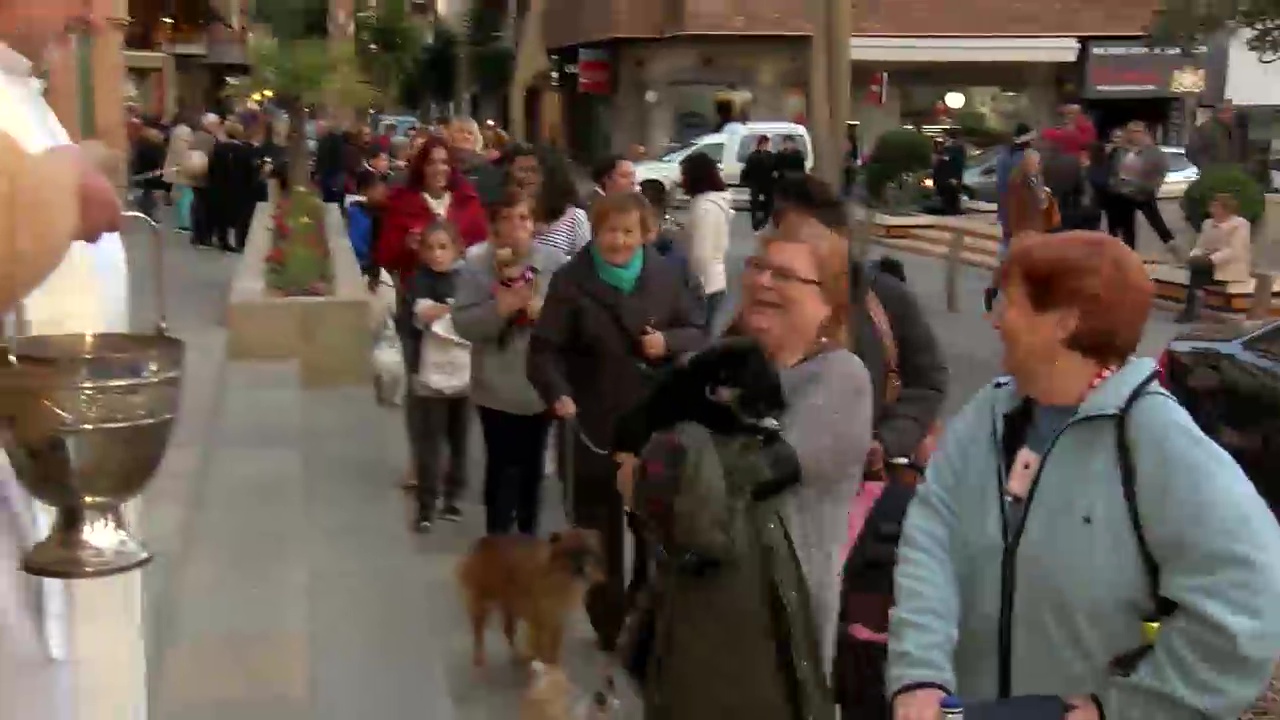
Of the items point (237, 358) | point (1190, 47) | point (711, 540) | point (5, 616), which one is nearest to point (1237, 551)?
point (711, 540)

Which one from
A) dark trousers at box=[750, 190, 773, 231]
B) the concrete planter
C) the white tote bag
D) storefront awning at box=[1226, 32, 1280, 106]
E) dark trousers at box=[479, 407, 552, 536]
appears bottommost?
dark trousers at box=[750, 190, 773, 231]

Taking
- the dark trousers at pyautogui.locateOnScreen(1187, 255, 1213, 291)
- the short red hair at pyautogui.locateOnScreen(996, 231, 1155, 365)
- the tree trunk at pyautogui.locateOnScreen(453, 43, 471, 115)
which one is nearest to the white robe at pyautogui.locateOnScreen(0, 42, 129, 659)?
the short red hair at pyautogui.locateOnScreen(996, 231, 1155, 365)

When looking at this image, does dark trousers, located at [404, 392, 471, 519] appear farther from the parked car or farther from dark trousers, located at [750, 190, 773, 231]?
the parked car

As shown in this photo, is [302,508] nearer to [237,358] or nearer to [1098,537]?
[237,358]

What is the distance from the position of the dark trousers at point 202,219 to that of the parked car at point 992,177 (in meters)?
14.0

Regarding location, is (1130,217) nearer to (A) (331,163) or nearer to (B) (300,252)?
(A) (331,163)

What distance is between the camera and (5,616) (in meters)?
2.22

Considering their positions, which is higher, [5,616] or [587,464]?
[5,616]

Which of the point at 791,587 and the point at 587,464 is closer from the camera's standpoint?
the point at 791,587

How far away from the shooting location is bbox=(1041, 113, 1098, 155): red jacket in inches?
709

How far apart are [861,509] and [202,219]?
19.3 m

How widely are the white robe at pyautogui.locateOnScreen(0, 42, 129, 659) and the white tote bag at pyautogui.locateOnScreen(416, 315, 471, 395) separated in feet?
16.1

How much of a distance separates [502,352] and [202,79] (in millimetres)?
53999

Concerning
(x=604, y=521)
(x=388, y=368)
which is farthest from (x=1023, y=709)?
(x=388, y=368)
